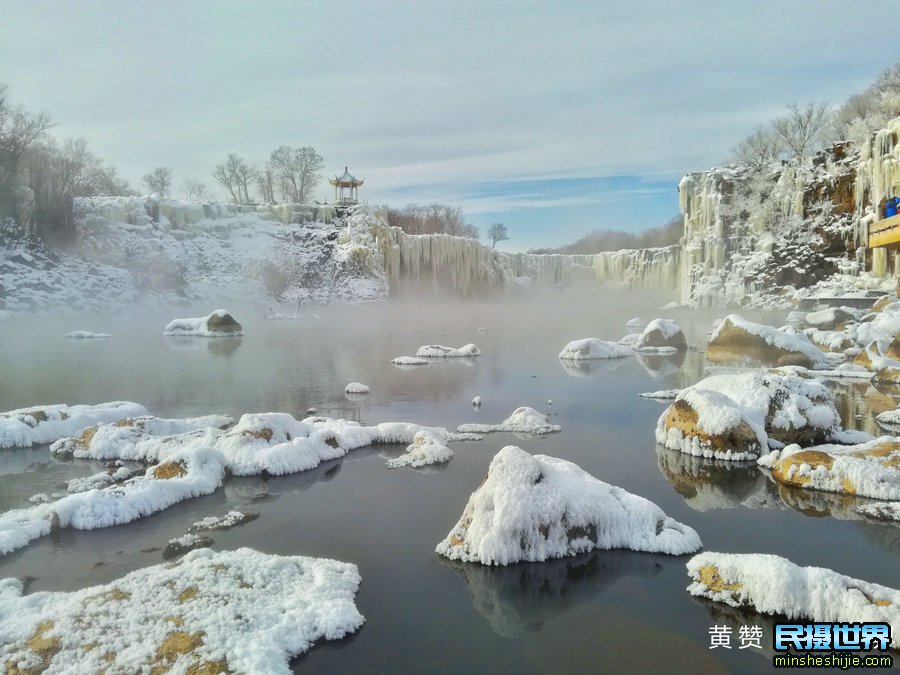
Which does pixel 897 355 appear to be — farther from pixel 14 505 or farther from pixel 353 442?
pixel 14 505

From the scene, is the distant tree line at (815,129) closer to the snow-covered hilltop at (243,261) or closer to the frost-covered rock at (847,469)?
the snow-covered hilltop at (243,261)

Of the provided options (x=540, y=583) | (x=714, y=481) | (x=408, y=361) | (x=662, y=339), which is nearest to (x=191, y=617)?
(x=540, y=583)

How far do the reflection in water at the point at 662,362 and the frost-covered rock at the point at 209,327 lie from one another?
768 inches

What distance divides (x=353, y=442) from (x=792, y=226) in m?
38.3

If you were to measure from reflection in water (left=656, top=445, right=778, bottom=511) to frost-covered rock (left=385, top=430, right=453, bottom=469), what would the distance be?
3178mm

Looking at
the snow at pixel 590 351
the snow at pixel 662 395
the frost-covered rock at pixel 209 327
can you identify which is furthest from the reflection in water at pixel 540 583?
the frost-covered rock at pixel 209 327

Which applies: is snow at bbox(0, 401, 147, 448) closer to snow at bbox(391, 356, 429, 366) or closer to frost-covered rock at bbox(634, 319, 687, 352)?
snow at bbox(391, 356, 429, 366)

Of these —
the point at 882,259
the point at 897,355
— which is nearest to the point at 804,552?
the point at 897,355

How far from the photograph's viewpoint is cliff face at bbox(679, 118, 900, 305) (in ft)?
104

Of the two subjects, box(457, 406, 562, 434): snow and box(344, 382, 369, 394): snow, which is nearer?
box(457, 406, 562, 434): snow

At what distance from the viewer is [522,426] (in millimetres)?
10812

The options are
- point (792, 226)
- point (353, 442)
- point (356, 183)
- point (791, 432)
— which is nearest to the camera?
point (791, 432)

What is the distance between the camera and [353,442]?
9930 millimetres

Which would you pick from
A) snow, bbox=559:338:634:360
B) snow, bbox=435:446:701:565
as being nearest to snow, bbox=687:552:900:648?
snow, bbox=435:446:701:565
